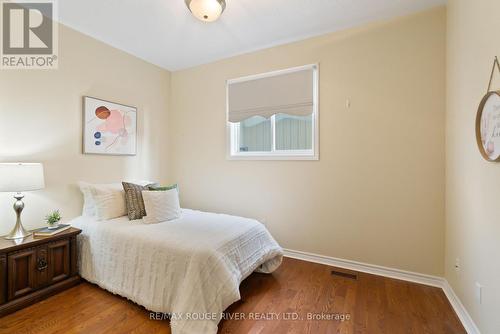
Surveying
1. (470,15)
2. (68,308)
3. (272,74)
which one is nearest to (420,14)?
(470,15)

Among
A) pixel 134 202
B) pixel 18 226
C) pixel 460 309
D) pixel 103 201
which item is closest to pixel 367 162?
pixel 460 309

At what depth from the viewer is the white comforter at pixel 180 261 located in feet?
5.10

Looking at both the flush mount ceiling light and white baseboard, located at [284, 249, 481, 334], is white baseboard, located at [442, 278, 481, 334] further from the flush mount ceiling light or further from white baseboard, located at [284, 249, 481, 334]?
the flush mount ceiling light

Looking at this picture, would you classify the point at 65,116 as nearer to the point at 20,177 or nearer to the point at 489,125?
the point at 20,177

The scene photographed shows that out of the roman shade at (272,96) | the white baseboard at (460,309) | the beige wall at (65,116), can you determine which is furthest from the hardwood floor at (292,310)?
the roman shade at (272,96)

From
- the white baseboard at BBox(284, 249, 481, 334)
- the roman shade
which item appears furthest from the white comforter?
the roman shade

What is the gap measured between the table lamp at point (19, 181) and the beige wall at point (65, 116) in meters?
0.21

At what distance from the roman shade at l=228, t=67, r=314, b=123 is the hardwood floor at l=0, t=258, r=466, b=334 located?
75.6 inches

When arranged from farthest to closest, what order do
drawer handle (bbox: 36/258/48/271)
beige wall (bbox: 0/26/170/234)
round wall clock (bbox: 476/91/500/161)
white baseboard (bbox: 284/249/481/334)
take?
beige wall (bbox: 0/26/170/234) < drawer handle (bbox: 36/258/48/271) < white baseboard (bbox: 284/249/481/334) < round wall clock (bbox: 476/91/500/161)

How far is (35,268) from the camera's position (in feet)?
6.22

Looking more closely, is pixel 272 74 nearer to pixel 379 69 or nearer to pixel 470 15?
pixel 379 69

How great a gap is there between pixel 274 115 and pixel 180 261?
208 cm

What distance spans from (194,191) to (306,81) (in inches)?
87.9

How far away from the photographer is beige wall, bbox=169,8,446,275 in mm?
2168
